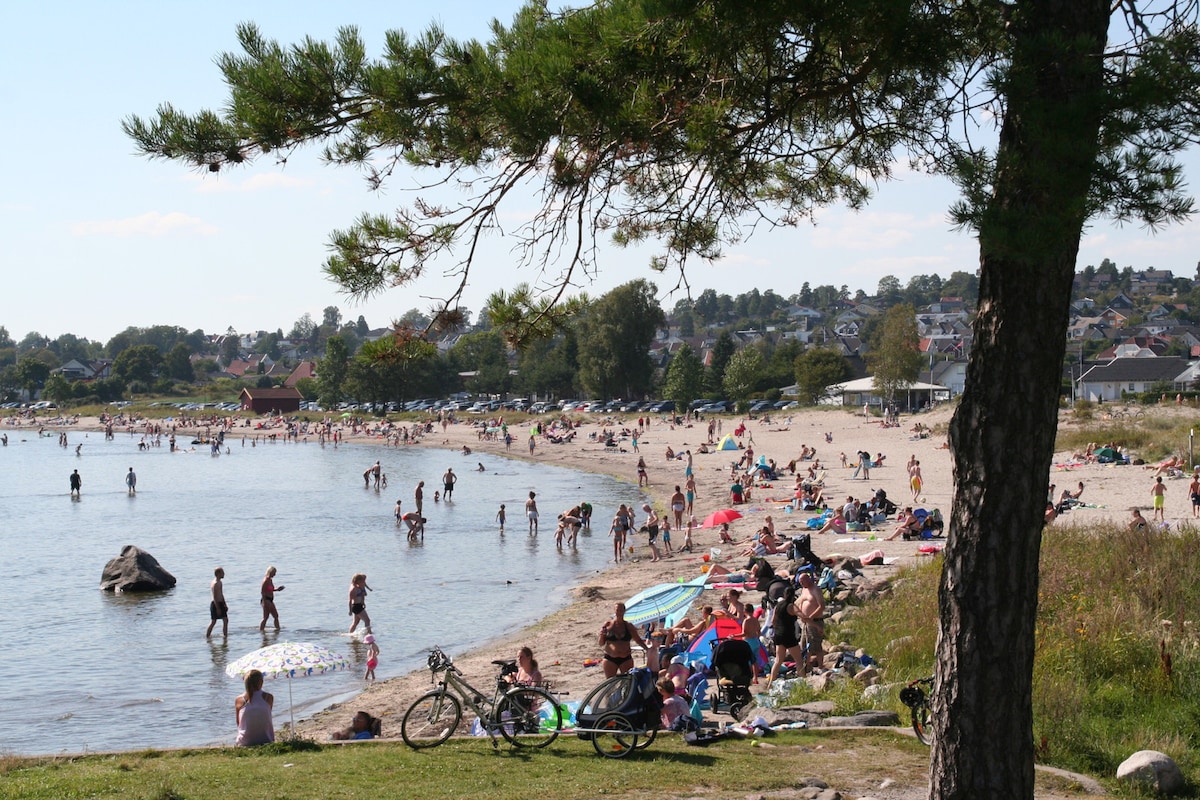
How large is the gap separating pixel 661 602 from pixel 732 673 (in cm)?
275

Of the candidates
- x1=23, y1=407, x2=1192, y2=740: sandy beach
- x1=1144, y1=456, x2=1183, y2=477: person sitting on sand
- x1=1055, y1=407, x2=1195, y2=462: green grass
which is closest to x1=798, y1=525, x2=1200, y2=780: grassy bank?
x1=23, y1=407, x2=1192, y2=740: sandy beach

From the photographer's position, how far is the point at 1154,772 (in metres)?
7.20

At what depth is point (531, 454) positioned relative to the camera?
61.0m

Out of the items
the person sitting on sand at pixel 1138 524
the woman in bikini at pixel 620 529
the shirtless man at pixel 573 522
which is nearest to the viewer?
the person sitting on sand at pixel 1138 524

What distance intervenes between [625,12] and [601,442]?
56.3 metres

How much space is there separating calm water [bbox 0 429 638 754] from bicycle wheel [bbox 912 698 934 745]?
333 inches

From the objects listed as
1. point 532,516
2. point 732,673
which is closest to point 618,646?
point 732,673

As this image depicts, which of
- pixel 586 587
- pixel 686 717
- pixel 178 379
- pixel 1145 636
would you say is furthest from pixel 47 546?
pixel 178 379

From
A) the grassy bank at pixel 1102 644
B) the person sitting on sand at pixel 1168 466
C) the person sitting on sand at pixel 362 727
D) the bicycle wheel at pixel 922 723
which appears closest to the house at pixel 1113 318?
the person sitting on sand at pixel 1168 466

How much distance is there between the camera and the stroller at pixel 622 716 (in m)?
8.45

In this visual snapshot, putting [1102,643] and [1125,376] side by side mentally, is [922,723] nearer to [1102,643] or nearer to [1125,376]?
[1102,643]

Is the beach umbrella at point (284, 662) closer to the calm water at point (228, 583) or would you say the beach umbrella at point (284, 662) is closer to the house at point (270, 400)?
the calm water at point (228, 583)

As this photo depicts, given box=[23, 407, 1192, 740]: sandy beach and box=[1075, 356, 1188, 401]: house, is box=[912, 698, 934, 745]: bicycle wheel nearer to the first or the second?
box=[23, 407, 1192, 740]: sandy beach

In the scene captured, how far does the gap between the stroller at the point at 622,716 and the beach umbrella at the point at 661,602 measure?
483 centimetres
